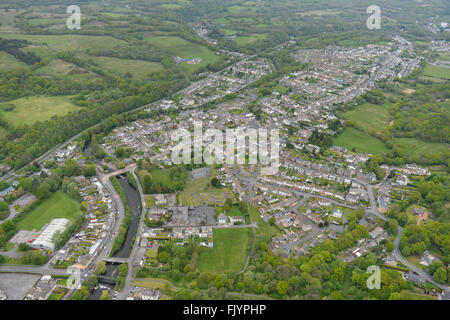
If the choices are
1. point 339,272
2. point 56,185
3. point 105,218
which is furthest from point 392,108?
point 56,185

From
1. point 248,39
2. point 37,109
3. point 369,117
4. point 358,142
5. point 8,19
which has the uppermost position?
point 8,19

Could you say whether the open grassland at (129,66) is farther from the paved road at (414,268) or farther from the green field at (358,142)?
the paved road at (414,268)

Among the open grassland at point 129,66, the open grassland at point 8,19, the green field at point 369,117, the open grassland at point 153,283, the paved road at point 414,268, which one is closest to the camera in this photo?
the open grassland at point 153,283

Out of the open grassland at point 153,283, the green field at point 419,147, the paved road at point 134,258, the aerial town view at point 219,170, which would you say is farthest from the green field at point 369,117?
the open grassland at point 153,283

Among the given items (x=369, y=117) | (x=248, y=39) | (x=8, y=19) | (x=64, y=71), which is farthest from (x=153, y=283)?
(x=8, y=19)

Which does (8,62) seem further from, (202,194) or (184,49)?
(202,194)

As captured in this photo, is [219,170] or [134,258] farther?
[219,170]
